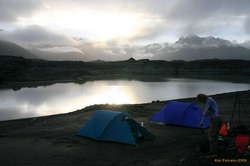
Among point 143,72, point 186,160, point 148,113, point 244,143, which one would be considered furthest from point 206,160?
point 143,72

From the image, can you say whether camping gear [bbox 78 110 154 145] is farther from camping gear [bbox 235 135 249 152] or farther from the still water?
the still water

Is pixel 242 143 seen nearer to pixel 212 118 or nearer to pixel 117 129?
pixel 212 118

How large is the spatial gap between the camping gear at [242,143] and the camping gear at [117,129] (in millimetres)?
3332

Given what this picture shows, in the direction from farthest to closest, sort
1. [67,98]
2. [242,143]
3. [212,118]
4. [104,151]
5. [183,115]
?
1. [67,98]
2. [183,115]
3. [104,151]
4. [212,118]
5. [242,143]

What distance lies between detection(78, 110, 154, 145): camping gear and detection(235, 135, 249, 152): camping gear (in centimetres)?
333

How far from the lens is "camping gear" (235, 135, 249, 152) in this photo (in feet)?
21.3

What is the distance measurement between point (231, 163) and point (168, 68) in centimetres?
10710

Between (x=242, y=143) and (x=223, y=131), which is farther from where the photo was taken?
(x=223, y=131)

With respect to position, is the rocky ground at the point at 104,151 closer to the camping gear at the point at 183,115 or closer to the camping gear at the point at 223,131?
the camping gear at the point at 183,115

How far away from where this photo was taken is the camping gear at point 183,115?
35.9 feet

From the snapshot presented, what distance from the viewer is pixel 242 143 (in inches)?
258

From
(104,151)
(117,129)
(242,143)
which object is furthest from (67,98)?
(242,143)

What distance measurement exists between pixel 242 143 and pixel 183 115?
4664mm

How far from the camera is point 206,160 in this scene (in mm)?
6469
